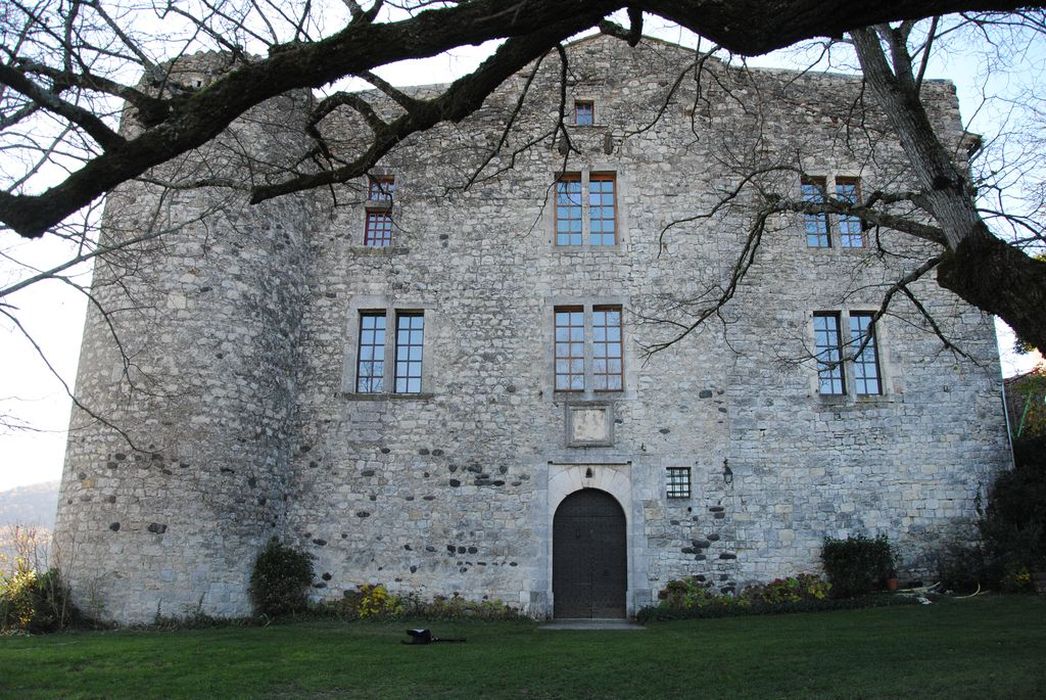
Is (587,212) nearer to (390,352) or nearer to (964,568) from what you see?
(390,352)

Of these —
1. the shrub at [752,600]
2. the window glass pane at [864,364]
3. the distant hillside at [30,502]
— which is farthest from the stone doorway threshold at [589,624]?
the distant hillside at [30,502]

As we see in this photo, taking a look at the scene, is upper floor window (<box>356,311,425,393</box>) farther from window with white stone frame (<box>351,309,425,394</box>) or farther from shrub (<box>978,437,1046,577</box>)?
shrub (<box>978,437,1046,577</box>)

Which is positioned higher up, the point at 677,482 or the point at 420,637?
the point at 677,482

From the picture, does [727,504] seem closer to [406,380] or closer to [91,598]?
[406,380]

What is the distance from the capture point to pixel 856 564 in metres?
12.2

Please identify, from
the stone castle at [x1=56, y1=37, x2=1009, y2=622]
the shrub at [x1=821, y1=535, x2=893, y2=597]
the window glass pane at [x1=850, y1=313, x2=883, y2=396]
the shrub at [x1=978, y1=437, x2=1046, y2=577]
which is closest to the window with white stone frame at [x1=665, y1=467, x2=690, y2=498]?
the stone castle at [x1=56, y1=37, x2=1009, y2=622]

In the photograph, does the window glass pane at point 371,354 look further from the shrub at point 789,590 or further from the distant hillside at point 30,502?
the distant hillside at point 30,502

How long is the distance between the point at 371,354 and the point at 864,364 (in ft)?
27.8

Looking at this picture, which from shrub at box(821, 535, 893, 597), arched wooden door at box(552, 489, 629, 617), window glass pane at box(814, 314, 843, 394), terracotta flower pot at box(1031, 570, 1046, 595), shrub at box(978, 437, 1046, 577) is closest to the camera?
terracotta flower pot at box(1031, 570, 1046, 595)

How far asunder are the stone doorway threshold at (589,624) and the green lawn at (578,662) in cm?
84

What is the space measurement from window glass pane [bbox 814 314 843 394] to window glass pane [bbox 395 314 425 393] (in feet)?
22.1

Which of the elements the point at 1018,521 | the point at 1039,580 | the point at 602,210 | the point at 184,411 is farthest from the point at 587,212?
the point at 1039,580

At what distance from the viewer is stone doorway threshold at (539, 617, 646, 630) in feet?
36.8

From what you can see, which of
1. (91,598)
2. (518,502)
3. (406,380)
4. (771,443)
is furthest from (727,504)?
(91,598)
